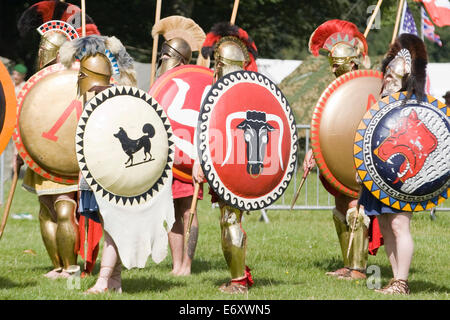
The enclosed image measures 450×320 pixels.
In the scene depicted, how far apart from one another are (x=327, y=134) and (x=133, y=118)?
61.6 inches

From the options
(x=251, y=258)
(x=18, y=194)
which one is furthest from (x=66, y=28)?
(x=18, y=194)

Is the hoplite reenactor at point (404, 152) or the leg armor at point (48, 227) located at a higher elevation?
the hoplite reenactor at point (404, 152)

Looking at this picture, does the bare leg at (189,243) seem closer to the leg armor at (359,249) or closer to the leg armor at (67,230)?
the leg armor at (67,230)

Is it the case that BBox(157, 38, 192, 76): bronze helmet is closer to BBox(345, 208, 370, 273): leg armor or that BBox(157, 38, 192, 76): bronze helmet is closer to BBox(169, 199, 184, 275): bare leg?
BBox(169, 199, 184, 275): bare leg

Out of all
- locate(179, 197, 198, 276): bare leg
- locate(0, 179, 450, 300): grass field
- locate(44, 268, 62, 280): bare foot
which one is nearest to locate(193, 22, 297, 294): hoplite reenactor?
locate(0, 179, 450, 300): grass field

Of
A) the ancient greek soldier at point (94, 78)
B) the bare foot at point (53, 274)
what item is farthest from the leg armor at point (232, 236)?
the bare foot at point (53, 274)

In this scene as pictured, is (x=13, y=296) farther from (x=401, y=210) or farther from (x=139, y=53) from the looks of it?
(x=139, y=53)

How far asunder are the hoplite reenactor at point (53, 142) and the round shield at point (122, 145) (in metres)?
0.88

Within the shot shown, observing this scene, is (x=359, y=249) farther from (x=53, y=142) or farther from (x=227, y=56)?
(x=53, y=142)

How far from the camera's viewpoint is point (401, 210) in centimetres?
534

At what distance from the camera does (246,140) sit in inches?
208

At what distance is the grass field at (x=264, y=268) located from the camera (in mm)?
5574

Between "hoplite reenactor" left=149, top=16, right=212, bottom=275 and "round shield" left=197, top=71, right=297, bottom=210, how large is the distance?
62 cm

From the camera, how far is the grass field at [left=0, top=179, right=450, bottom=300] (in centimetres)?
557
